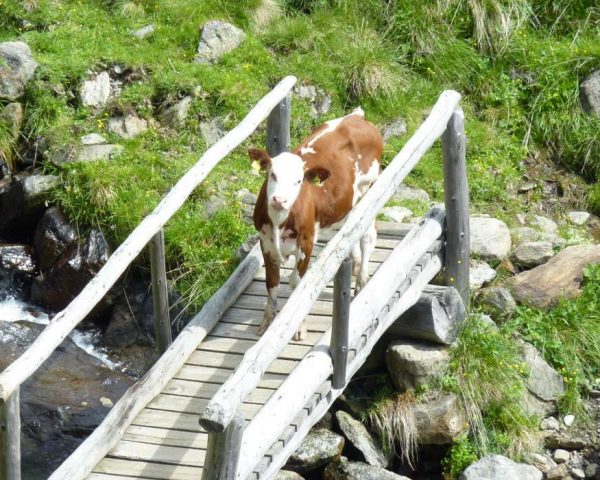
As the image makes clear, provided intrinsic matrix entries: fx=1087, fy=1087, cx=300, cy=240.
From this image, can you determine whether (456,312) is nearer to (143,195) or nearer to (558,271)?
(558,271)

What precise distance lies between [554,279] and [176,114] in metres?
3.82

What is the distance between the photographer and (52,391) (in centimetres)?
768

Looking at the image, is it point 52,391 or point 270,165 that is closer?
point 270,165

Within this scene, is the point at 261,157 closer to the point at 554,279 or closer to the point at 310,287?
the point at 310,287

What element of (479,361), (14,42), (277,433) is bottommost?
(479,361)

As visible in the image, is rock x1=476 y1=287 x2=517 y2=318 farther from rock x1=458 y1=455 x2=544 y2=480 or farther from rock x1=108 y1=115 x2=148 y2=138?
rock x1=108 y1=115 x2=148 y2=138

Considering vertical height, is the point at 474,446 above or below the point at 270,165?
below

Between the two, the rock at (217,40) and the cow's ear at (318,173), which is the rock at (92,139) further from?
the cow's ear at (318,173)

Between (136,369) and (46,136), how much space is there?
247 cm

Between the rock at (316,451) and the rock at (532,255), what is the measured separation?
234 cm

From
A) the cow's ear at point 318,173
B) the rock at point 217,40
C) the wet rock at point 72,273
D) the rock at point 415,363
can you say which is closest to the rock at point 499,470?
the rock at point 415,363

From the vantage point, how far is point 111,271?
5371mm

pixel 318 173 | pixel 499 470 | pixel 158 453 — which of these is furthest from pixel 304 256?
pixel 499 470

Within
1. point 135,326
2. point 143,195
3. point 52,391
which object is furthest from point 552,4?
point 52,391
